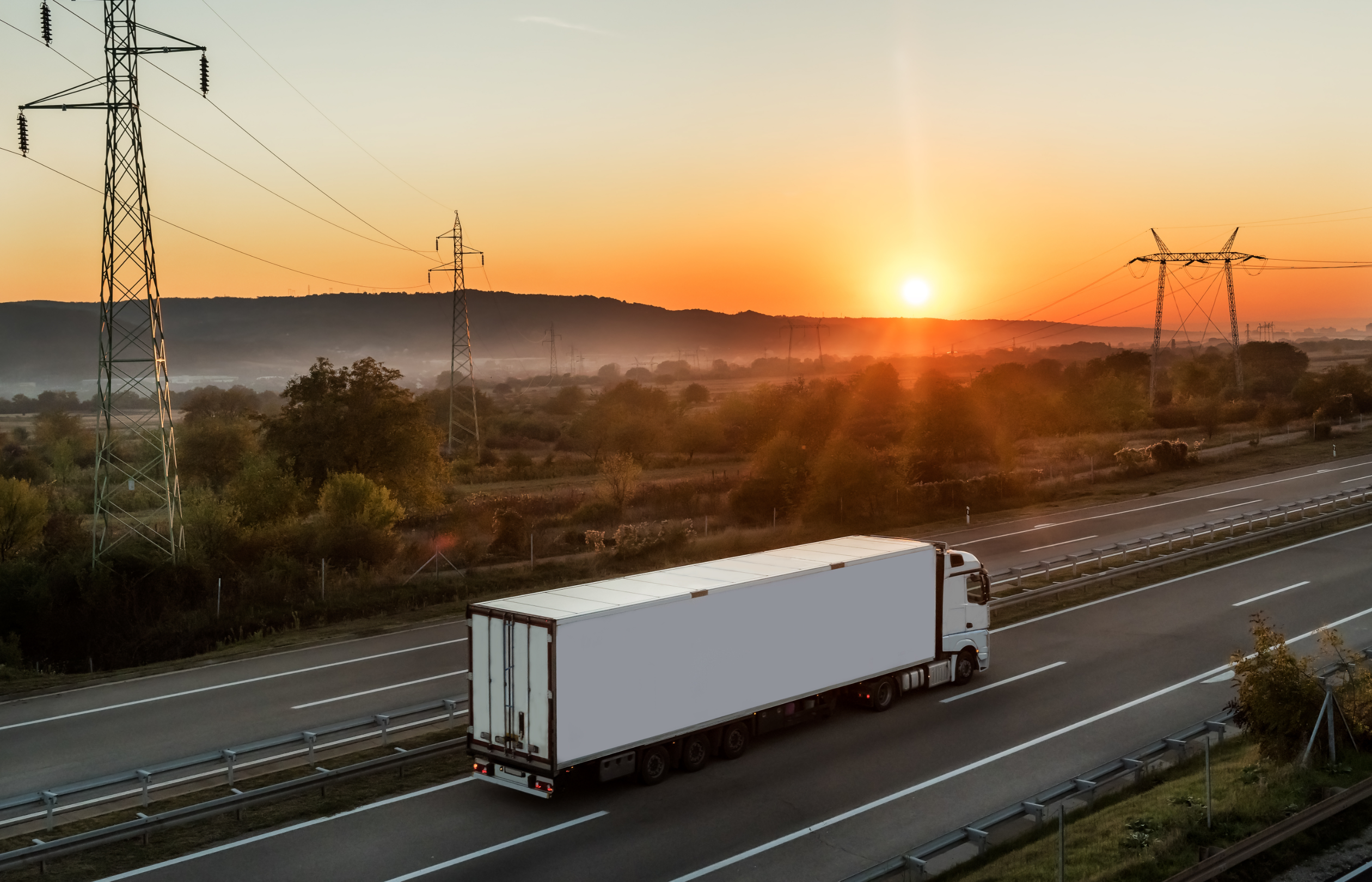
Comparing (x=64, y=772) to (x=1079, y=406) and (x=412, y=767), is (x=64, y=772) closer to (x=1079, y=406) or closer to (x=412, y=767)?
(x=412, y=767)

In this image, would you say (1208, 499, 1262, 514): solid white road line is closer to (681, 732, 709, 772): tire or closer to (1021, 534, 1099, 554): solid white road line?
(1021, 534, 1099, 554): solid white road line

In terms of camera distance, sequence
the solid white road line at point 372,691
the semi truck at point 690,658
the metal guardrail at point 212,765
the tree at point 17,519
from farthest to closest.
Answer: the tree at point 17,519
the solid white road line at point 372,691
the semi truck at point 690,658
the metal guardrail at point 212,765

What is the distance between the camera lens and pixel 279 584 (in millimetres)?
33250

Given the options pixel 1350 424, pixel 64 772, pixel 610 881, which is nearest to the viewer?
pixel 610 881

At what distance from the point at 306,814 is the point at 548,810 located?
11.8 ft

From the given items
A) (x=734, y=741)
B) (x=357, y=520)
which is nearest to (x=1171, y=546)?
(x=734, y=741)

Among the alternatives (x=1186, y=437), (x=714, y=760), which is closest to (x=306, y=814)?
(x=714, y=760)

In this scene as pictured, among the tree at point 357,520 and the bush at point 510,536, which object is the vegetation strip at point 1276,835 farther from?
the bush at point 510,536

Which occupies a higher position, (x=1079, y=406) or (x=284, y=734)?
(x=1079, y=406)

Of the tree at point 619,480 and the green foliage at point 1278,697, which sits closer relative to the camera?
the green foliage at point 1278,697

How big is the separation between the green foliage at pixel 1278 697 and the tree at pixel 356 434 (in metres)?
36.9

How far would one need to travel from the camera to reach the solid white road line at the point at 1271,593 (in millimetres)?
29522

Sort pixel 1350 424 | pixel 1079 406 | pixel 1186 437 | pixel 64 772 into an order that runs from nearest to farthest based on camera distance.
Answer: pixel 64 772 → pixel 1350 424 → pixel 1186 437 → pixel 1079 406

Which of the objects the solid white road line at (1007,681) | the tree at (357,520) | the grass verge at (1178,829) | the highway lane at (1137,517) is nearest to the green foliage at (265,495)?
the tree at (357,520)
